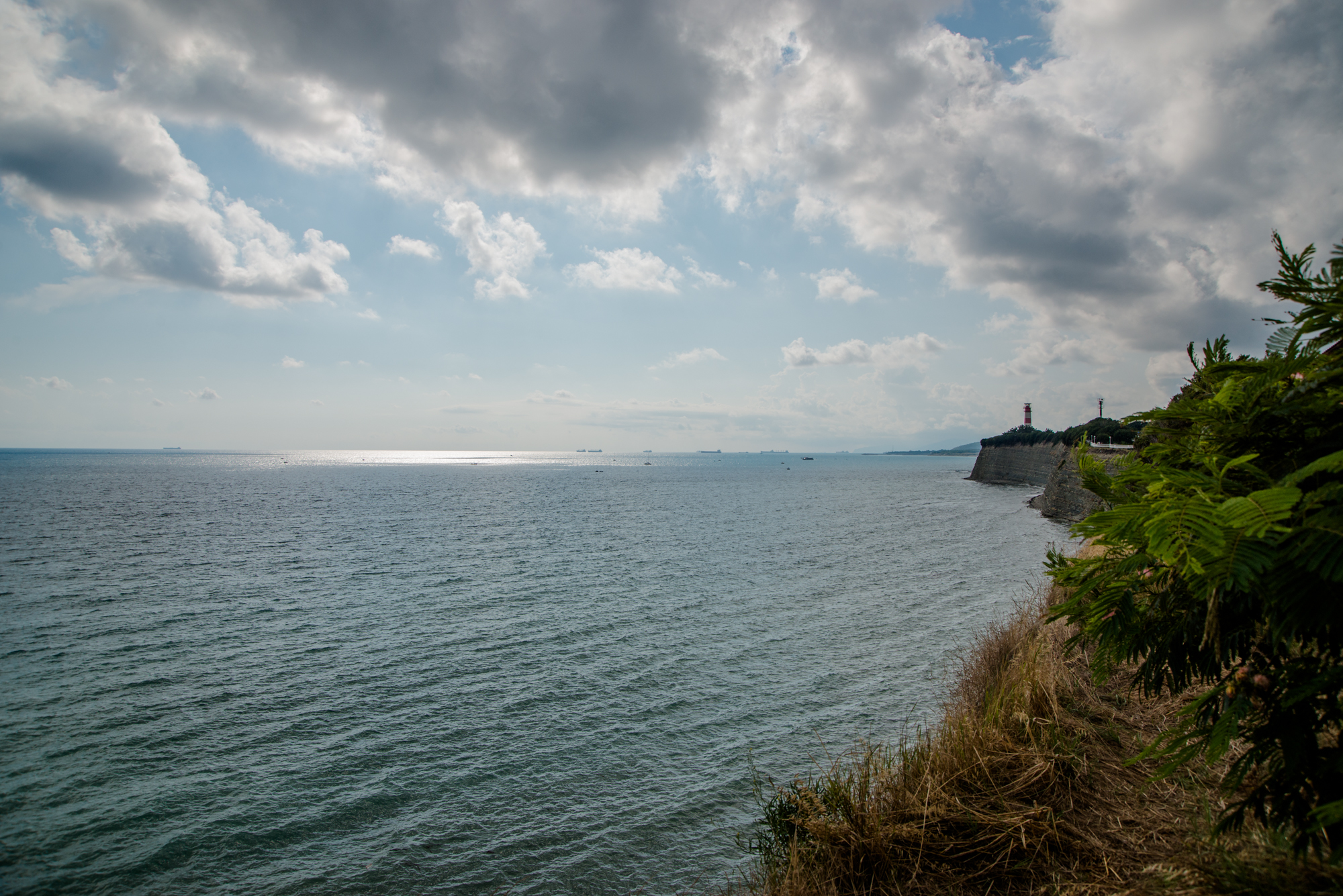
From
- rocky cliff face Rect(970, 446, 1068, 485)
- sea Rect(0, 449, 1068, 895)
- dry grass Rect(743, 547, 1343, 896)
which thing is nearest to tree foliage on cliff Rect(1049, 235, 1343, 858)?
dry grass Rect(743, 547, 1343, 896)

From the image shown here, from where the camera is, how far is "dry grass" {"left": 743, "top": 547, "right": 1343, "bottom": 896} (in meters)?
4.05

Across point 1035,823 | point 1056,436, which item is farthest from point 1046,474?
point 1035,823

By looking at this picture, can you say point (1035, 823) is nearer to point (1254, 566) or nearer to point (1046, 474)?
point (1254, 566)

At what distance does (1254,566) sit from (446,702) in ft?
53.3

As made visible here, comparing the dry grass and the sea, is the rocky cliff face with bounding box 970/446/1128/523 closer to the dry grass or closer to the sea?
the dry grass

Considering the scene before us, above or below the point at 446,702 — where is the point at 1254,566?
above

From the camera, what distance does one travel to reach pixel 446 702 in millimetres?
15047

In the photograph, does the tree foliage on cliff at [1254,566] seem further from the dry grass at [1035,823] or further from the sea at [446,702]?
the sea at [446,702]

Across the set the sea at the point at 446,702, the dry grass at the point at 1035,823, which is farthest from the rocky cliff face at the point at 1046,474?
the sea at the point at 446,702

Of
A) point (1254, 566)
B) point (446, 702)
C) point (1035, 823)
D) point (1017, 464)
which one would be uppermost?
point (1254, 566)

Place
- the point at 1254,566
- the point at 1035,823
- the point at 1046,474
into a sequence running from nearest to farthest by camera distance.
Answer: the point at 1254,566
the point at 1035,823
the point at 1046,474

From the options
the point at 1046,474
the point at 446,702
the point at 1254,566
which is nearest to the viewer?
the point at 1254,566

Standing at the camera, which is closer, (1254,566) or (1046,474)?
(1254,566)

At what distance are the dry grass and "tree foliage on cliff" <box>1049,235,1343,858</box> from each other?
1586 mm
